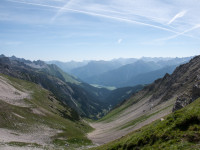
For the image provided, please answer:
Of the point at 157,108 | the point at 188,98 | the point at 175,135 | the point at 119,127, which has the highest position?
the point at 175,135

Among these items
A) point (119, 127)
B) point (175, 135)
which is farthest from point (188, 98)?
point (119, 127)

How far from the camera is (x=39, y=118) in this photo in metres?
72.1

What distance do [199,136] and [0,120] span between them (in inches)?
2136

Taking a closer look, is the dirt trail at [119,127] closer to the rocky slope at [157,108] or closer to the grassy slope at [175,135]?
the rocky slope at [157,108]

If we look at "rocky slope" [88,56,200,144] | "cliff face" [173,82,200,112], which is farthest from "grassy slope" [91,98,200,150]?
"rocky slope" [88,56,200,144]

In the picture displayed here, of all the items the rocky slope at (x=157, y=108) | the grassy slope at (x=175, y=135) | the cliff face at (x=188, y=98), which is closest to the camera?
the grassy slope at (x=175, y=135)

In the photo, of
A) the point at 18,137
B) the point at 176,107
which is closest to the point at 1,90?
the point at 18,137

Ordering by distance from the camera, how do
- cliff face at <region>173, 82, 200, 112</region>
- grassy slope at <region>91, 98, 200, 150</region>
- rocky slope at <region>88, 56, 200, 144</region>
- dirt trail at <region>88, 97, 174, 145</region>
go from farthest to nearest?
dirt trail at <region>88, 97, 174, 145</region> → rocky slope at <region>88, 56, 200, 144</region> → cliff face at <region>173, 82, 200, 112</region> → grassy slope at <region>91, 98, 200, 150</region>

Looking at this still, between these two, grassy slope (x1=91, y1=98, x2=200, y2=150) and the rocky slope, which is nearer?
grassy slope (x1=91, y1=98, x2=200, y2=150)

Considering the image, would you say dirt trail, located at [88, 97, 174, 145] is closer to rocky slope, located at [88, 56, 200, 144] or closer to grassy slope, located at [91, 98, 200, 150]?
rocky slope, located at [88, 56, 200, 144]

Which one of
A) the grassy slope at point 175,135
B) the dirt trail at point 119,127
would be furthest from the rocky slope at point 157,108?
the grassy slope at point 175,135

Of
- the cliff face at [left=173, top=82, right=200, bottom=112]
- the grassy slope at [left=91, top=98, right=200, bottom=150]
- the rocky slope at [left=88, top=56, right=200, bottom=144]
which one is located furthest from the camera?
the rocky slope at [left=88, top=56, right=200, bottom=144]

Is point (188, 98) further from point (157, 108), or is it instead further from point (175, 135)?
point (157, 108)

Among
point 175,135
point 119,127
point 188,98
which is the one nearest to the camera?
point 175,135
